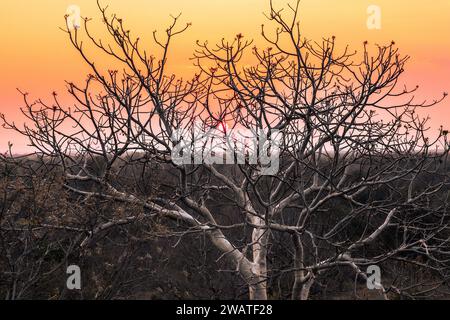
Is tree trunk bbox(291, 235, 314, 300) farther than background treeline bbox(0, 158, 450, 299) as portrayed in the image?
Yes

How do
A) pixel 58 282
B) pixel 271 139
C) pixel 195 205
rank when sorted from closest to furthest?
pixel 271 139
pixel 195 205
pixel 58 282

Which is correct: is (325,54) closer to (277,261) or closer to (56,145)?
(56,145)

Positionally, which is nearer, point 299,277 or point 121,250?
point 299,277

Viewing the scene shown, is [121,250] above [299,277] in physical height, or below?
above

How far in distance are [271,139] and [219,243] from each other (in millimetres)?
2937

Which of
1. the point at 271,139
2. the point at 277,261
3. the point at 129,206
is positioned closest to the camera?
the point at 271,139

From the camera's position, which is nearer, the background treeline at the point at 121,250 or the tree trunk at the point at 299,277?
the background treeline at the point at 121,250

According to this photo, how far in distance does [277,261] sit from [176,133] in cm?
1048

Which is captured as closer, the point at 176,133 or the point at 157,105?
the point at 157,105

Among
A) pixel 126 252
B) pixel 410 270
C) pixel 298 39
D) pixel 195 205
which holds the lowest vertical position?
pixel 410 270

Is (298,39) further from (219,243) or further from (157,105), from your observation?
(219,243)
